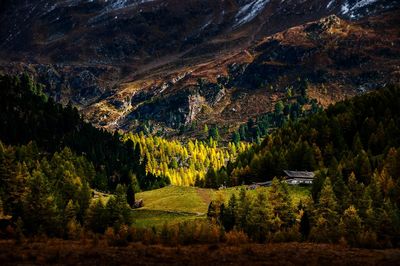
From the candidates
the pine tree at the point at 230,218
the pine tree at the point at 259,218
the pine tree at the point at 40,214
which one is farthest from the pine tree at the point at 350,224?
the pine tree at the point at 40,214

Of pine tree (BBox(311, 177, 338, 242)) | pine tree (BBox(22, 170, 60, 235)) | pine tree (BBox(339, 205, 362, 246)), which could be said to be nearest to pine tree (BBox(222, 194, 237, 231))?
pine tree (BBox(311, 177, 338, 242))

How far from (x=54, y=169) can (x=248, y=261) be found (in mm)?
96444

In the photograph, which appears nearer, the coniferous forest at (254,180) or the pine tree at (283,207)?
the coniferous forest at (254,180)

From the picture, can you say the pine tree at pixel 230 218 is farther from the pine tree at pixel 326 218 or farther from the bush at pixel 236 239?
the bush at pixel 236 239

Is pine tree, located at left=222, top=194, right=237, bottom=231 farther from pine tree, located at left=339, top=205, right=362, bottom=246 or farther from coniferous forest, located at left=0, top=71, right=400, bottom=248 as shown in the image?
pine tree, located at left=339, top=205, right=362, bottom=246

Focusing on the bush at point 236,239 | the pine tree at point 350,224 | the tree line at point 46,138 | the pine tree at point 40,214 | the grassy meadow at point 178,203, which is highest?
the tree line at point 46,138

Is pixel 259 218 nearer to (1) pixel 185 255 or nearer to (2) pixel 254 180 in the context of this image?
(1) pixel 185 255

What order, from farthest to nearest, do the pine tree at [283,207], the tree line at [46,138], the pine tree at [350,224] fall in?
the tree line at [46,138] < the pine tree at [283,207] < the pine tree at [350,224]

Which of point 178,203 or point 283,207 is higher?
point 178,203

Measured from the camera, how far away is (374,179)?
11162cm

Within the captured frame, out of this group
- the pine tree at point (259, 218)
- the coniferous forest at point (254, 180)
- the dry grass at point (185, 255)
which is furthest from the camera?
the pine tree at point (259, 218)

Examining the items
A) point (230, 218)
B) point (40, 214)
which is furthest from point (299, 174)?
point (40, 214)

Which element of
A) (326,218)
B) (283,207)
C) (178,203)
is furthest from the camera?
(178,203)

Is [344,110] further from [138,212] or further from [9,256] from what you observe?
[9,256]
